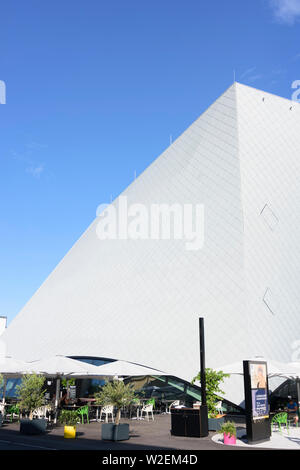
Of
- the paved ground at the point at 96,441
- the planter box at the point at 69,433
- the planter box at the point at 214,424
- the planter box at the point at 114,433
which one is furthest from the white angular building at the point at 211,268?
the planter box at the point at 69,433

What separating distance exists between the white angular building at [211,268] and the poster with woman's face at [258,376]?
236 inches

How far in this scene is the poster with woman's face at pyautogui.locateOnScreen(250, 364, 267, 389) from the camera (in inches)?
470

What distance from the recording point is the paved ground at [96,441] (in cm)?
1050

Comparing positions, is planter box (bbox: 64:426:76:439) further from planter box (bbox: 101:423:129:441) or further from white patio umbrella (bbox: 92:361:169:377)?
white patio umbrella (bbox: 92:361:169:377)

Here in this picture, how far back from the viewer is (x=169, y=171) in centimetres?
2620

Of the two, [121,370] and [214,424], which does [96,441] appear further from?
[121,370]

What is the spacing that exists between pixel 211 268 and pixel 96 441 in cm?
1147

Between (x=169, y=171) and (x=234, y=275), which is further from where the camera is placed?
(x=169, y=171)

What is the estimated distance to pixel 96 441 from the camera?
11.6 metres

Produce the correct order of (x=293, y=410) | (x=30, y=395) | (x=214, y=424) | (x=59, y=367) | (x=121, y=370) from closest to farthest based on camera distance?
(x=30, y=395) → (x=214, y=424) → (x=59, y=367) → (x=293, y=410) → (x=121, y=370)

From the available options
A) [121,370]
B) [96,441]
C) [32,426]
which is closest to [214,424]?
[96,441]
